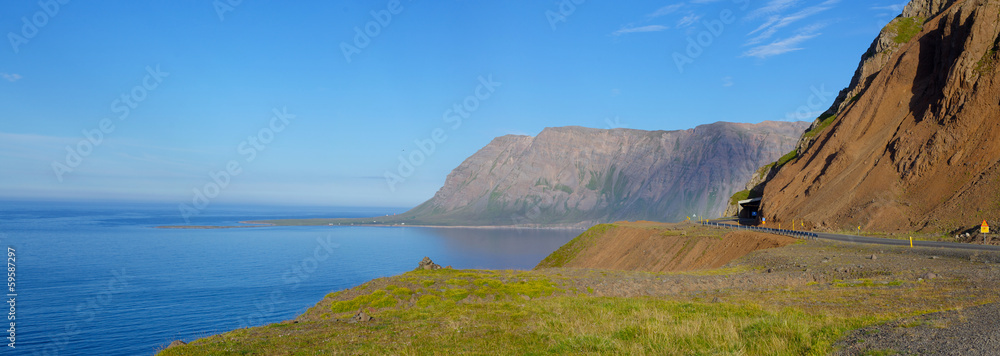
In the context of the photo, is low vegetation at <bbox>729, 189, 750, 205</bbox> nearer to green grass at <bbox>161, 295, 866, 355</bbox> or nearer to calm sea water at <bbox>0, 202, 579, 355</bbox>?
calm sea water at <bbox>0, 202, 579, 355</bbox>

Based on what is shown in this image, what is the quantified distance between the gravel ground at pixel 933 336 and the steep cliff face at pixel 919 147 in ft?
137

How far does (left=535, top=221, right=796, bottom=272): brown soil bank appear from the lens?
5197 centimetres

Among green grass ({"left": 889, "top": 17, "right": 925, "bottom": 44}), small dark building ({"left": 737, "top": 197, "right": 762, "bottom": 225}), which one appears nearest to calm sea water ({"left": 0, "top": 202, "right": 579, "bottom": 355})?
small dark building ({"left": 737, "top": 197, "right": 762, "bottom": 225})

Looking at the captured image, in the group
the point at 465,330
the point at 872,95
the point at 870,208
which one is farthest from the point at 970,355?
the point at 872,95

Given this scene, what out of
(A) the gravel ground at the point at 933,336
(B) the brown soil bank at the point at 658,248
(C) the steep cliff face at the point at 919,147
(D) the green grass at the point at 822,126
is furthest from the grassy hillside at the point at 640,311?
(D) the green grass at the point at 822,126

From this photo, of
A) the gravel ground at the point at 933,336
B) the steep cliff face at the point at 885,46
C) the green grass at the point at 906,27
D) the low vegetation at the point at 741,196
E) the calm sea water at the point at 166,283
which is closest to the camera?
the gravel ground at the point at 933,336

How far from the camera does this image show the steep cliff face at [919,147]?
51.2 meters

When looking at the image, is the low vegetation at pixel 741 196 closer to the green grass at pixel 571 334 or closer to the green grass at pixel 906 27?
the green grass at pixel 906 27

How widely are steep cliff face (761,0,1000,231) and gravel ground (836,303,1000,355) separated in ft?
137

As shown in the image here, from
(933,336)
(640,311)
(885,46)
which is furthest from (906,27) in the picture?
(933,336)

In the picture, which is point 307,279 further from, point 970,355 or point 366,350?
point 970,355

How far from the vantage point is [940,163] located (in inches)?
2165

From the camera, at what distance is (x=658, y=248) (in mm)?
64625

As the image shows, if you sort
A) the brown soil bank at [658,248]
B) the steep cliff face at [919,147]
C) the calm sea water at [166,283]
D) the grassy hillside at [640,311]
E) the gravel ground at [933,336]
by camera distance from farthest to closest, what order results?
the calm sea water at [166,283], the brown soil bank at [658,248], the steep cliff face at [919,147], the grassy hillside at [640,311], the gravel ground at [933,336]
